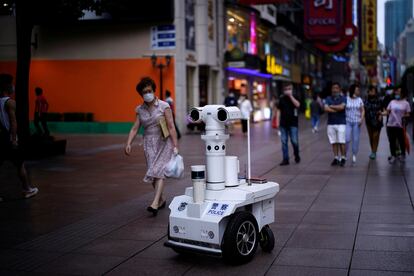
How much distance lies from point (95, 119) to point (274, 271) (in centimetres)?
2083

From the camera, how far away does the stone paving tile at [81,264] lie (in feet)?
17.2

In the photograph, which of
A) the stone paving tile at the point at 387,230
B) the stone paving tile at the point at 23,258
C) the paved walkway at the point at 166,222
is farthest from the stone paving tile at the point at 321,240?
the stone paving tile at the point at 23,258

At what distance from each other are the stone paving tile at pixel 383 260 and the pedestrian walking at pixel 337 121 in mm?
7245

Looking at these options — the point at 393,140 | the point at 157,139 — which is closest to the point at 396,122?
the point at 393,140

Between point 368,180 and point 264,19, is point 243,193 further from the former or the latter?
point 264,19

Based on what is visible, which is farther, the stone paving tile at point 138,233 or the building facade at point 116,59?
the building facade at point 116,59

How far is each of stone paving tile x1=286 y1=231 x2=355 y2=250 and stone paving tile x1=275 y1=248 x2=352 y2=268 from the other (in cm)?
15

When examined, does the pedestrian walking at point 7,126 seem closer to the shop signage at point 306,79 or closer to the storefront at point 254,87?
the storefront at point 254,87

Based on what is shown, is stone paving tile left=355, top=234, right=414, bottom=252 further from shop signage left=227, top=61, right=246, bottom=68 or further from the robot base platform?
shop signage left=227, top=61, right=246, bottom=68

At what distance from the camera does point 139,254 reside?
5766 mm

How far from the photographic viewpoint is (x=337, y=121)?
1280 centimetres

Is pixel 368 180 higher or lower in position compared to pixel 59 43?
lower

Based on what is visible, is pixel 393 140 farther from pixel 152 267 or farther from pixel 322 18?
pixel 322 18

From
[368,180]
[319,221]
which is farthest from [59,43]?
[319,221]
